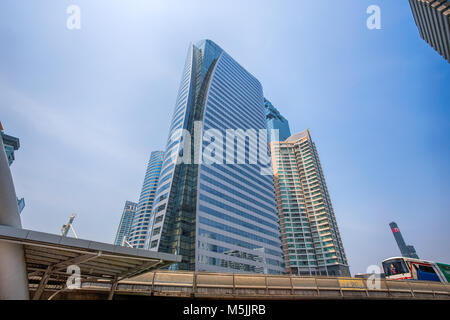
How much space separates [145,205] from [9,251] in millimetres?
141101

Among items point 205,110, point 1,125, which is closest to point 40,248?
point 1,125

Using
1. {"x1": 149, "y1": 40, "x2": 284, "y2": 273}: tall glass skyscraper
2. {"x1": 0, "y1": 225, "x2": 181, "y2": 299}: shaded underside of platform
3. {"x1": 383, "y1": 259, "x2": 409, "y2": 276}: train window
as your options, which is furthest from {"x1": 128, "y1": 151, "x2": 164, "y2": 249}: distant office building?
{"x1": 0, "y1": 225, "x2": 181, "y2": 299}: shaded underside of platform

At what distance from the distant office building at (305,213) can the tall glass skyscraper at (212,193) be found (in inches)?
1896

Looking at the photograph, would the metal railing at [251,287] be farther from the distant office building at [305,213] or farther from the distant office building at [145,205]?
the distant office building at [145,205]

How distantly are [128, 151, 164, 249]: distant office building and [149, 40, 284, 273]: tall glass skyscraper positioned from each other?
6509 centimetres

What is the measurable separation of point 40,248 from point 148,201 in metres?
140

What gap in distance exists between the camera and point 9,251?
666 cm

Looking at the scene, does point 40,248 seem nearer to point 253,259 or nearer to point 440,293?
point 440,293

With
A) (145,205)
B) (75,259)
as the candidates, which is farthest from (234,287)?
(145,205)

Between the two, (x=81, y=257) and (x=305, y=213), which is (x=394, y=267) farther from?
(x=305, y=213)

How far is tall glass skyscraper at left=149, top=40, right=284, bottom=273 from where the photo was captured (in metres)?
59.4

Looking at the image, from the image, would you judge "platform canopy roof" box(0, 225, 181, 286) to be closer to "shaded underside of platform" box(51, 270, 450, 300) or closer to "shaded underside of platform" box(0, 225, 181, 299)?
"shaded underside of platform" box(0, 225, 181, 299)

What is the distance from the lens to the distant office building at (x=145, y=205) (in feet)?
413

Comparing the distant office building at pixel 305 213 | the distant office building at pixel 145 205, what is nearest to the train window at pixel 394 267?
the distant office building at pixel 305 213
